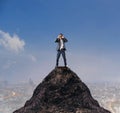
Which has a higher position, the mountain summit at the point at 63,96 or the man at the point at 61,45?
the man at the point at 61,45

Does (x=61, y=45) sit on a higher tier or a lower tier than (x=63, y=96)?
higher

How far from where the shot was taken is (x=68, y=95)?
2106 inches

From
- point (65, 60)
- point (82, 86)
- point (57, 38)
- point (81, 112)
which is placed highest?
point (57, 38)

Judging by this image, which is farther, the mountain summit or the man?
the man

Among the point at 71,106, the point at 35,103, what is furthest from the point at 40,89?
the point at 71,106

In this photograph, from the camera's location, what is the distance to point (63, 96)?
53.5 metres

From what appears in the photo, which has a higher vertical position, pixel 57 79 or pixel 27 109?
pixel 57 79

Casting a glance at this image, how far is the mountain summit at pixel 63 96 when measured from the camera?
52.6m

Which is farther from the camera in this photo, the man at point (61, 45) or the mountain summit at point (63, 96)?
the man at point (61, 45)

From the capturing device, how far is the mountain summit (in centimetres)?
5259

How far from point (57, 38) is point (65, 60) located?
3.91 meters

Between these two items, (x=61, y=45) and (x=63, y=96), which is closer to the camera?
(x=63, y=96)

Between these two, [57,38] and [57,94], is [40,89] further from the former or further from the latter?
[57,38]

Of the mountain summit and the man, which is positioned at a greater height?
the man
